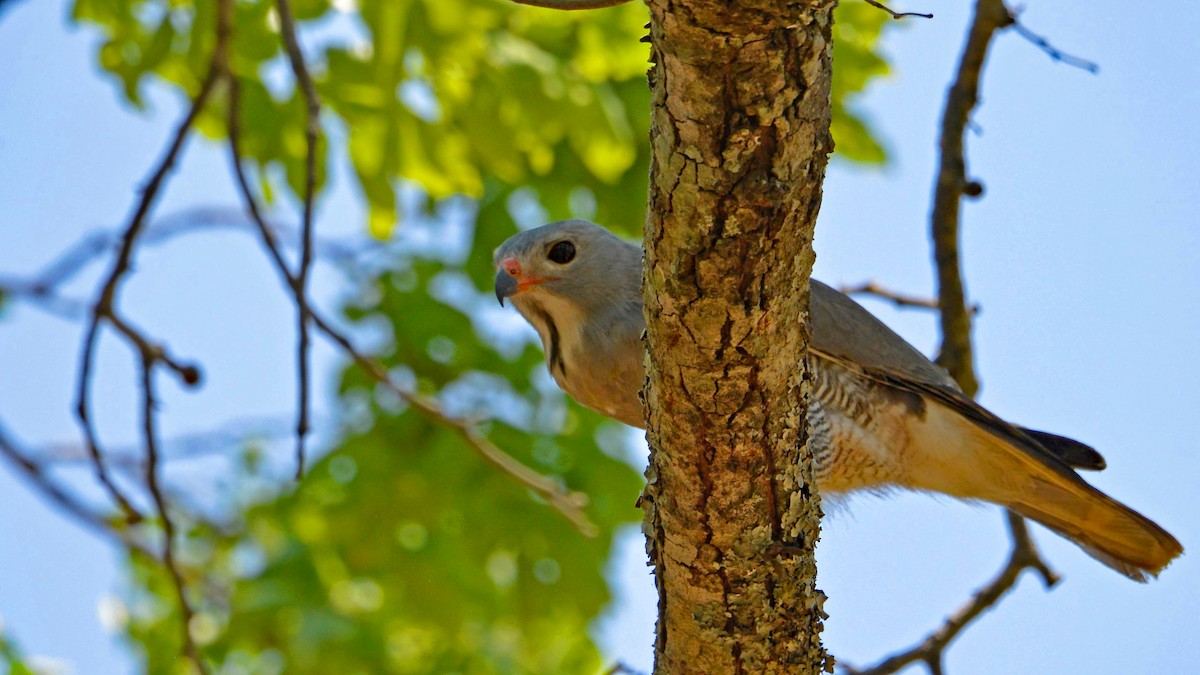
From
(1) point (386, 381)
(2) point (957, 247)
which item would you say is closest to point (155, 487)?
(1) point (386, 381)

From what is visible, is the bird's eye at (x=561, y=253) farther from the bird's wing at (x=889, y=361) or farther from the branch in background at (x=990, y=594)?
the branch in background at (x=990, y=594)

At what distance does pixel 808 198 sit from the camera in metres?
1.96

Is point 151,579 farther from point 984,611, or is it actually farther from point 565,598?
point 984,611

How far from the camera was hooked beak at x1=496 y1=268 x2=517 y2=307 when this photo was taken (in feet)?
13.2

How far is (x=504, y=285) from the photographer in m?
4.02

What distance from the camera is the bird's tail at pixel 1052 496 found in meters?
3.78

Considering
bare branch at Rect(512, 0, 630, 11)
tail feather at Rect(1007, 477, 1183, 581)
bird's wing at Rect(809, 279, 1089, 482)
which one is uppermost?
bird's wing at Rect(809, 279, 1089, 482)

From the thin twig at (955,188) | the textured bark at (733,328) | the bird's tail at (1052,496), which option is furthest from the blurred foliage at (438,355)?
the textured bark at (733,328)

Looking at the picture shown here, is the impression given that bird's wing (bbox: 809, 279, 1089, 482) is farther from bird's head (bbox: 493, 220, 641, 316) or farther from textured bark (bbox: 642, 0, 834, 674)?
textured bark (bbox: 642, 0, 834, 674)

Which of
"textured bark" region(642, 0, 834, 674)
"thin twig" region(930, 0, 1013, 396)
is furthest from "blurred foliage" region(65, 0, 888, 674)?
"textured bark" region(642, 0, 834, 674)

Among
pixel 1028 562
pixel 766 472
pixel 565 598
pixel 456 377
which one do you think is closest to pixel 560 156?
pixel 456 377

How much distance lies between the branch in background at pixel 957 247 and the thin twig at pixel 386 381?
133cm

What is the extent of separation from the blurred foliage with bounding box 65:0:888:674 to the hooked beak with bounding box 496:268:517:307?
3.16 ft

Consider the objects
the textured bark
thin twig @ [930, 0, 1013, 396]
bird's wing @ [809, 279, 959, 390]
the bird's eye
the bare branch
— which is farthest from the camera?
thin twig @ [930, 0, 1013, 396]
